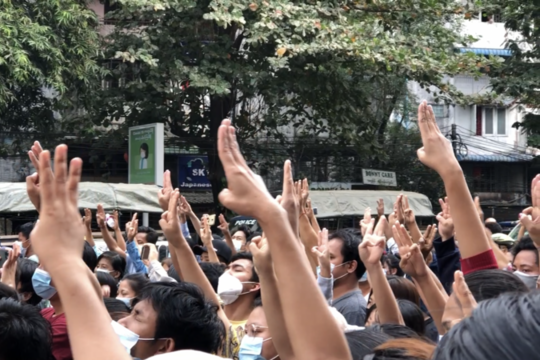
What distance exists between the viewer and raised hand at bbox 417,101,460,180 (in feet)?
9.82

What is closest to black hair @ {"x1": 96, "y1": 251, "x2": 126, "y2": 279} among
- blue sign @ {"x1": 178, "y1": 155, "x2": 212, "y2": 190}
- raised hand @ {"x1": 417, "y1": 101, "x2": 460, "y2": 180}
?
raised hand @ {"x1": 417, "y1": 101, "x2": 460, "y2": 180}

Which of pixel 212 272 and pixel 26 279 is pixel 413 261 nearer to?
pixel 212 272

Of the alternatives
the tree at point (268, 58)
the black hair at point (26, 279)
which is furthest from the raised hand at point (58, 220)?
the tree at point (268, 58)

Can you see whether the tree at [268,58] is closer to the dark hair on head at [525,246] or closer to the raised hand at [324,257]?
the dark hair on head at [525,246]

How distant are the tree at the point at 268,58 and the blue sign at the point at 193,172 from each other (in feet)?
6.33

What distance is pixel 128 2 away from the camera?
499 inches

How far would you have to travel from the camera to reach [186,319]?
119 inches

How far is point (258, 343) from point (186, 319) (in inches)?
15.6

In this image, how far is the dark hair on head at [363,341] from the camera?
91.4 inches

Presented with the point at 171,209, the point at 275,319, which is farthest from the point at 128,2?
the point at 275,319

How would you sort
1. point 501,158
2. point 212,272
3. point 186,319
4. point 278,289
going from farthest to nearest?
1. point 501,158
2. point 212,272
3. point 186,319
4. point 278,289

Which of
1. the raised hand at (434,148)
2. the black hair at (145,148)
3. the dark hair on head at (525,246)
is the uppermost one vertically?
the raised hand at (434,148)

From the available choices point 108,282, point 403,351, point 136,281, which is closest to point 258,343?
point 136,281

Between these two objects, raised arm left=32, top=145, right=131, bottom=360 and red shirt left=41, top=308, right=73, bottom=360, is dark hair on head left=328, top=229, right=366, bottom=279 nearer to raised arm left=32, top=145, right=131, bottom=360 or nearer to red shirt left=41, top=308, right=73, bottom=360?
red shirt left=41, top=308, right=73, bottom=360
